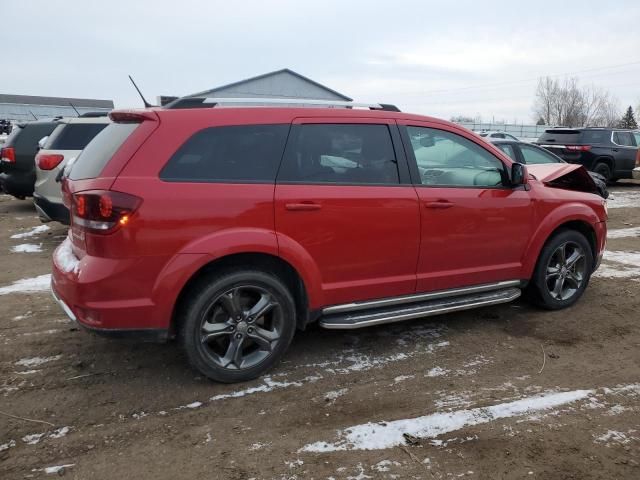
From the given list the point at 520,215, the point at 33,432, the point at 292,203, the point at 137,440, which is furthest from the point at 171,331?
the point at 520,215

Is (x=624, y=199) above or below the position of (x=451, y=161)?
below

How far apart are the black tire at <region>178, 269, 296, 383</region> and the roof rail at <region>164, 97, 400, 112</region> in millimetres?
1180

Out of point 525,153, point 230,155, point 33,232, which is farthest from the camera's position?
point 525,153

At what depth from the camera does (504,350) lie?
155 inches

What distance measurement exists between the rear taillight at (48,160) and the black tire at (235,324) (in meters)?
5.39

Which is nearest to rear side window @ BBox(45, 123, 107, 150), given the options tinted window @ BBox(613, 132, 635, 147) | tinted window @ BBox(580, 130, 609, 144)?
tinted window @ BBox(580, 130, 609, 144)

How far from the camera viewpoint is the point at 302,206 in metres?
3.32

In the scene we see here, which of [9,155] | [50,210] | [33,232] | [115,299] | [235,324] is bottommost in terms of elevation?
[235,324]

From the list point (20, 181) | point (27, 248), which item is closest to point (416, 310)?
point (27, 248)

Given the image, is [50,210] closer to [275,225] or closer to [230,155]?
[230,155]

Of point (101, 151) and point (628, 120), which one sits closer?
point (101, 151)

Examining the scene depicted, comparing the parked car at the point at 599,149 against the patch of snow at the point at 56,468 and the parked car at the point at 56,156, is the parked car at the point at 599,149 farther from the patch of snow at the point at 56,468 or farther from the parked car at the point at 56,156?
the patch of snow at the point at 56,468

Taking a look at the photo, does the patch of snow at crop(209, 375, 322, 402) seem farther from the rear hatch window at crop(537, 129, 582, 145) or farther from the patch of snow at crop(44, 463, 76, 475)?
the rear hatch window at crop(537, 129, 582, 145)

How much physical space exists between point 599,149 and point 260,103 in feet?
46.5
